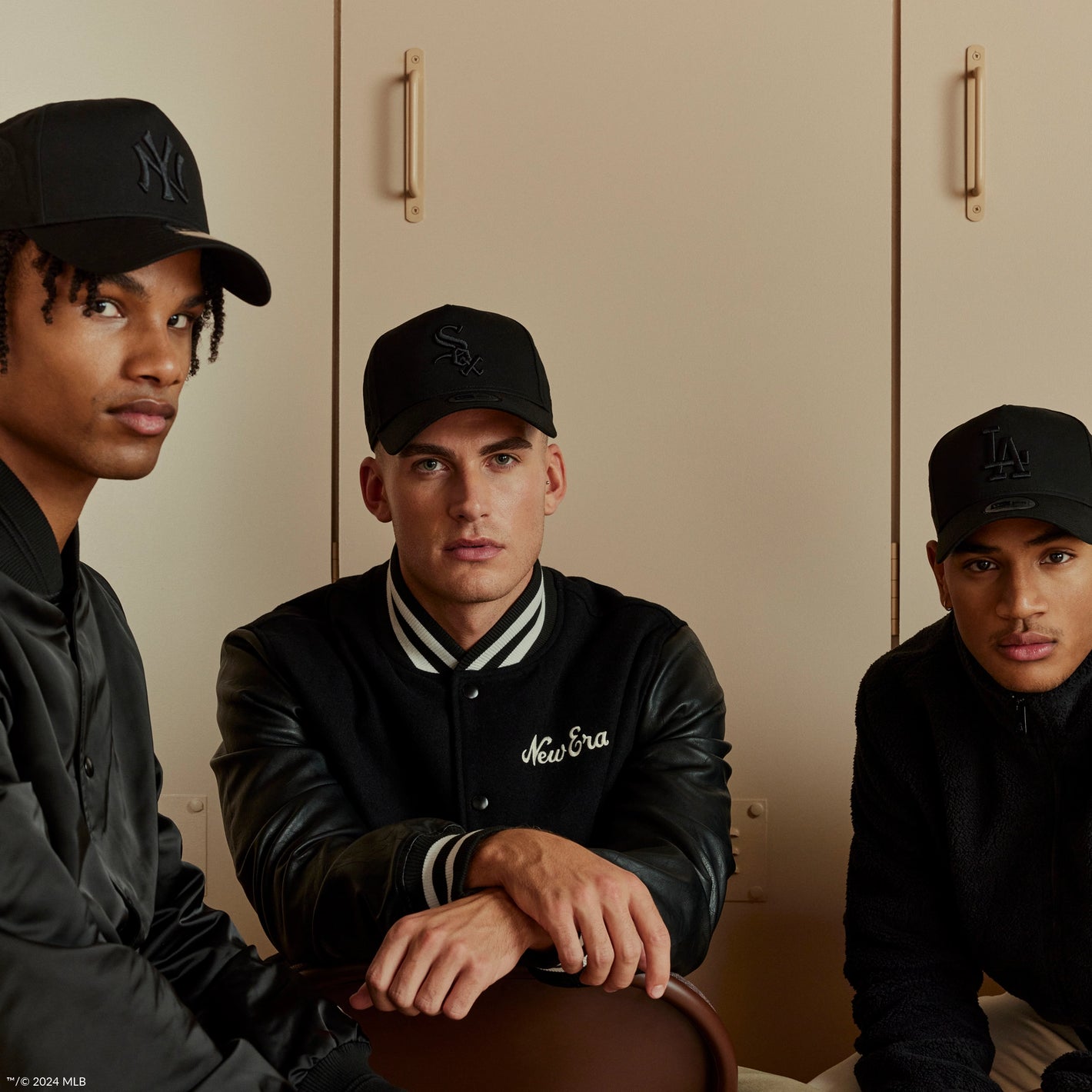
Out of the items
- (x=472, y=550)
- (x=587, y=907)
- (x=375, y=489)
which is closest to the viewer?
(x=587, y=907)

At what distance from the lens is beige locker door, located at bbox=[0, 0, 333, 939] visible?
195cm

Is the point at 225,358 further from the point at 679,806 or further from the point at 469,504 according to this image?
the point at 679,806

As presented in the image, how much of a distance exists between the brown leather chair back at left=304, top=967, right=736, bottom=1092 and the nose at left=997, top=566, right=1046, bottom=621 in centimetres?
63

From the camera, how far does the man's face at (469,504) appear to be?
143cm

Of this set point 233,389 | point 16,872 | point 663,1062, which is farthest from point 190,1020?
point 233,389

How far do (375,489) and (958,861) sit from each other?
887mm

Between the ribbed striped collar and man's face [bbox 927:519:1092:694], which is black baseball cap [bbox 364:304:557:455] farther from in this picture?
man's face [bbox 927:519:1092:694]

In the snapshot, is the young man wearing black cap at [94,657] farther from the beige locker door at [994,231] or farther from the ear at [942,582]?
the beige locker door at [994,231]

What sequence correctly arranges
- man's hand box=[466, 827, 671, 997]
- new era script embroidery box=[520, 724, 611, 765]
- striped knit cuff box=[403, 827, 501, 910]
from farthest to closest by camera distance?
new era script embroidery box=[520, 724, 611, 765] < striped knit cuff box=[403, 827, 501, 910] < man's hand box=[466, 827, 671, 997]

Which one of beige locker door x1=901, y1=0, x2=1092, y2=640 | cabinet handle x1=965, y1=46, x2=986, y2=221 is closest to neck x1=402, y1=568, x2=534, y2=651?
beige locker door x1=901, y1=0, x2=1092, y2=640

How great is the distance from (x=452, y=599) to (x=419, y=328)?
0.35 metres

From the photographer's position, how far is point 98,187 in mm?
975

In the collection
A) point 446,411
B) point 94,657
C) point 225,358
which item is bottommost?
point 94,657

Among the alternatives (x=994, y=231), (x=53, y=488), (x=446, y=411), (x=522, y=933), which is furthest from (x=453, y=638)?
(x=994, y=231)
